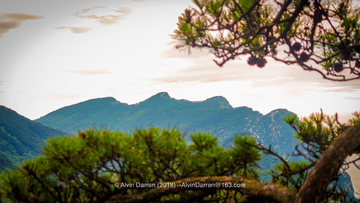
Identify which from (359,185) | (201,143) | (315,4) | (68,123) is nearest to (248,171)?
(201,143)

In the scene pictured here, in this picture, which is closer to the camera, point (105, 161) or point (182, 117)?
point (105, 161)

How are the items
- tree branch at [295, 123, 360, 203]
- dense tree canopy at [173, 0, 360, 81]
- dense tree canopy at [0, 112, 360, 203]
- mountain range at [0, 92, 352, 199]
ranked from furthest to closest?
mountain range at [0, 92, 352, 199] < dense tree canopy at [173, 0, 360, 81] < dense tree canopy at [0, 112, 360, 203] < tree branch at [295, 123, 360, 203]

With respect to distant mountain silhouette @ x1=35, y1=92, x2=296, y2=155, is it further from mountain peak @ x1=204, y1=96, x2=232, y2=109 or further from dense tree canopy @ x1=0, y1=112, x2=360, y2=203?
dense tree canopy @ x1=0, y1=112, x2=360, y2=203

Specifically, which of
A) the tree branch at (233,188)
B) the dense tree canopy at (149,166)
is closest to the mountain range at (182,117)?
the dense tree canopy at (149,166)

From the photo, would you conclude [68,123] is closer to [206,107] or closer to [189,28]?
[206,107]

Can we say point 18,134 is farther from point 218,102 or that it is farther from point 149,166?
point 218,102

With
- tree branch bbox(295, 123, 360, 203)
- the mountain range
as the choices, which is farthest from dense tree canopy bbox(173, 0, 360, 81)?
the mountain range

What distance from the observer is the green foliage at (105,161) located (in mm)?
1059

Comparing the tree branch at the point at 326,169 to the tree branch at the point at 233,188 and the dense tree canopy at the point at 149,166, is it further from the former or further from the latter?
the tree branch at the point at 233,188

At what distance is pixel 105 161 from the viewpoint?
109 cm

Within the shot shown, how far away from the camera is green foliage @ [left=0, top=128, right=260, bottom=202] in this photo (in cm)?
106

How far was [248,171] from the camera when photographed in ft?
4.83

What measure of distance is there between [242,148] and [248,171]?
0.24 metres

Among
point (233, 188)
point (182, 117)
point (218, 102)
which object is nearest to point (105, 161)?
point (233, 188)
